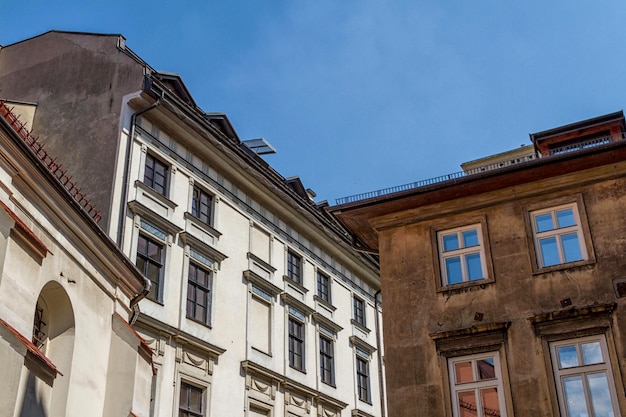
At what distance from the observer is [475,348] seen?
53.5 ft

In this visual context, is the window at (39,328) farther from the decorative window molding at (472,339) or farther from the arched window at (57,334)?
the decorative window molding at (472,339)

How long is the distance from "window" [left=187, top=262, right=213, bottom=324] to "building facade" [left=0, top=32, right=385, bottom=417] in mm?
42

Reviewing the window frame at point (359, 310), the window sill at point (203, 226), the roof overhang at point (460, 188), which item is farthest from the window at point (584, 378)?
the window frame at point (359, 310)

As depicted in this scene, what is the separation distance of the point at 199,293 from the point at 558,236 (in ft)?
38.8

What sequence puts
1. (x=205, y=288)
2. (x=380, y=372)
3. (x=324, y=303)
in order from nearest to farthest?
(x=205, y=288)
(x=324, y=303)
(x=380, y=372)

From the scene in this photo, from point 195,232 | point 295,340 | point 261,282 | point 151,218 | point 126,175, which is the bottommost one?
point 295,340

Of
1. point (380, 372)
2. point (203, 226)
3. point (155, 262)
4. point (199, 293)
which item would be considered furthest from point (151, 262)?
point (380, 372)

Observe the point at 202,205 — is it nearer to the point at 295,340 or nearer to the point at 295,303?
the point at 295,303

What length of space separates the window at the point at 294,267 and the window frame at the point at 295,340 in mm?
1388

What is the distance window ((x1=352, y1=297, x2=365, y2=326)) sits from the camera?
33.7m

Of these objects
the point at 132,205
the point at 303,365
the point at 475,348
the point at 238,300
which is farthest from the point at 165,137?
the point at 475,348

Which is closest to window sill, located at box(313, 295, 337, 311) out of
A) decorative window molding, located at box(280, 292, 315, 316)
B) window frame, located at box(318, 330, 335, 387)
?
decorative window molding, located at box(280, 292, 315, 316)

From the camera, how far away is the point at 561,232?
1698 centimetres

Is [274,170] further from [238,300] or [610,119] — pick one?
[610,119]
